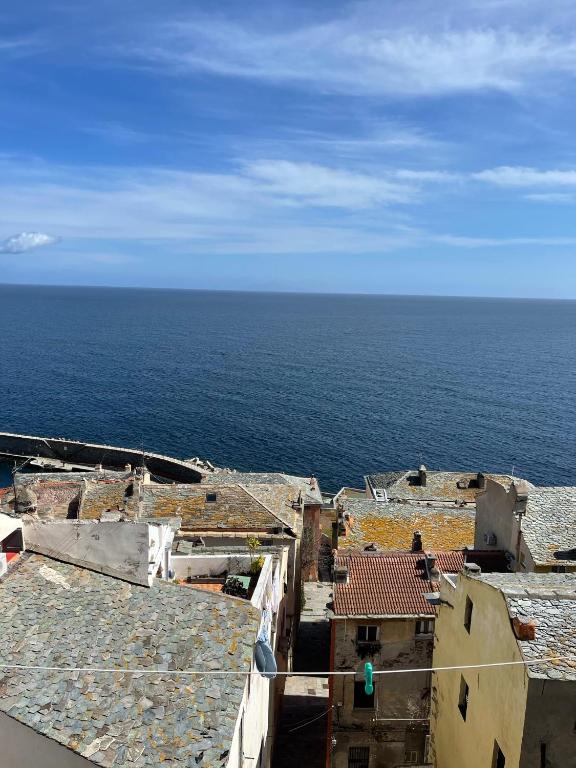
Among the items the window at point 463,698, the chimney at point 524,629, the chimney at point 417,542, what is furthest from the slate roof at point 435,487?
the chimney at point 524,629

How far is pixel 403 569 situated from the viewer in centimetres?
2606

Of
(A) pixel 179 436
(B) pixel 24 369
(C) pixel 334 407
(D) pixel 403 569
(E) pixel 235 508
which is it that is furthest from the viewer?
(B) pixel 24 369

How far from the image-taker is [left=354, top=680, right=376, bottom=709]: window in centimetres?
2455

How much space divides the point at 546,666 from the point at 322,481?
67.2 m

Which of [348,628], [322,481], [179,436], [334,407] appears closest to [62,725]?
[348,628]

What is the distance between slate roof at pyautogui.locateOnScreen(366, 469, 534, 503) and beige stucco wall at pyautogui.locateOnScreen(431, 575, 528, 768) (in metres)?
34.5

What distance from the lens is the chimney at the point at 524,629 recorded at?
13.8 meters

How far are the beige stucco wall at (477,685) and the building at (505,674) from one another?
0.07 feet

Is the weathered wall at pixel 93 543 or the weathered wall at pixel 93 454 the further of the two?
the weathered wall at pixel 93 454

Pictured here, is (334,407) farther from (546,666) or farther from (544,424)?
(546,666)

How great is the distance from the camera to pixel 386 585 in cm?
2520

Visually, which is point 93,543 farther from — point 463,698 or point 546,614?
point 546,614

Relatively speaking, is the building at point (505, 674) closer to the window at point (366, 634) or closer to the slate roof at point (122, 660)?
the window at point (366, 634)

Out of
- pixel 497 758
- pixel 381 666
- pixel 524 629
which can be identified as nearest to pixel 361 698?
pixel 381 666
